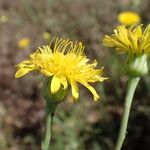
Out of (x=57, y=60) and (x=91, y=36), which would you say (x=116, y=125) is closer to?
(x=91, y=36)

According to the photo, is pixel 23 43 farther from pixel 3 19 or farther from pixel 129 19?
pixel 129 19

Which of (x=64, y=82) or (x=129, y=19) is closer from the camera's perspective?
(x=64, y=82)

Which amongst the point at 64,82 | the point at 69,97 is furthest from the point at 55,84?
the point at 69,97

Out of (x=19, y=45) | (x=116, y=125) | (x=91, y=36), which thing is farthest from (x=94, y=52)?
(x=116, y=125)

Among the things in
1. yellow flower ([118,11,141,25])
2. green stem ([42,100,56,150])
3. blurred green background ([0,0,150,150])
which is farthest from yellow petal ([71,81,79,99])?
yellow flower ([118,11,141,25])

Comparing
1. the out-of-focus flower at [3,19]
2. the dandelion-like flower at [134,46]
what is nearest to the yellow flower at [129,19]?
the out-of-focus flower at [3,19]

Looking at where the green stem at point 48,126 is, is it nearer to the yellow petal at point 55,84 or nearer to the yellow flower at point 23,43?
the yellow petal at point 55,84
